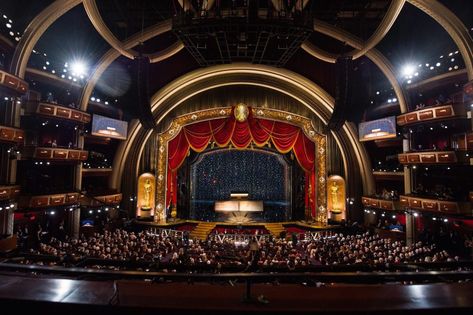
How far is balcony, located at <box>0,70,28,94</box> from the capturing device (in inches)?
498

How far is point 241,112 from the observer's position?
22234 mm

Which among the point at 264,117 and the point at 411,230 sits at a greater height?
the point at 264,117

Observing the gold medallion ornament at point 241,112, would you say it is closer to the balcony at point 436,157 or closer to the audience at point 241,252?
the audience at point 241,252

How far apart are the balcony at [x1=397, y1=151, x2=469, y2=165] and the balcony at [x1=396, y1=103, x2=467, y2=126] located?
181 centimetres

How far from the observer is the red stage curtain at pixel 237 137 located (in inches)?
899

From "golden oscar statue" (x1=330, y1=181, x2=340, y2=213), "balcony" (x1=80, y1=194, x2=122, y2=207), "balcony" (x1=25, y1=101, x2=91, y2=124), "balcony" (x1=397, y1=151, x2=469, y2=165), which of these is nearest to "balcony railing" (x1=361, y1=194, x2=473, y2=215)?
"balcony" (x1=397, y1=151, x2=469, y2=165)

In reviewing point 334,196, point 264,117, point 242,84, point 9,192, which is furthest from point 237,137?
point 9,192

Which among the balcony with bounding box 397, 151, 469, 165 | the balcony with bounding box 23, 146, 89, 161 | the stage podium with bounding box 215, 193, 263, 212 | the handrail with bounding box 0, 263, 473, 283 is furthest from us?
the stage podium with bounding box 215, 193, 263, 212

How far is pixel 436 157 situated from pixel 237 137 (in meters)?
13.3

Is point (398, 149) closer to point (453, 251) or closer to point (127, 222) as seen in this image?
point (453, 251)

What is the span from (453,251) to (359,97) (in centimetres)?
1166

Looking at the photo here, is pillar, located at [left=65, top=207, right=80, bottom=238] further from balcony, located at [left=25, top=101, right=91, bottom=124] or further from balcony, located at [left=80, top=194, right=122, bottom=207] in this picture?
balcony, located at [left=25, top=101, right=91, bottom=124]

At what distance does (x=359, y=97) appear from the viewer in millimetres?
21438

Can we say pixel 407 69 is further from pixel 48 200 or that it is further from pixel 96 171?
pixel 48 200
